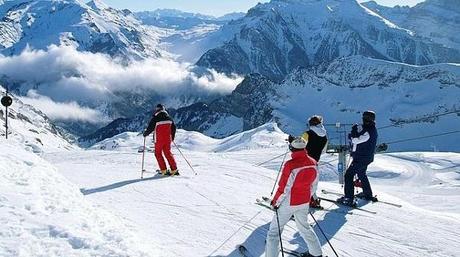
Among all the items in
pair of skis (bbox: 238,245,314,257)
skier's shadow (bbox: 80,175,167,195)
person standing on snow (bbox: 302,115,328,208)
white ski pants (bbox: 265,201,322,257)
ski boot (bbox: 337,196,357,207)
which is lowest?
ski boot (bbox: 337,196,357,207)

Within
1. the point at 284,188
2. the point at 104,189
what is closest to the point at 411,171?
the point at 104,189

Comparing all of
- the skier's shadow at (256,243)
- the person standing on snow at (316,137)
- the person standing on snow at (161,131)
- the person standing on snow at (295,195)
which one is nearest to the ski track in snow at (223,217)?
the skier's shadow at (256,243)

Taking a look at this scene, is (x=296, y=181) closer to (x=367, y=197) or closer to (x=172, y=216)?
(x=172, y=216)

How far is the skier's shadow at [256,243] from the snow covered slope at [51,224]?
1.87 m

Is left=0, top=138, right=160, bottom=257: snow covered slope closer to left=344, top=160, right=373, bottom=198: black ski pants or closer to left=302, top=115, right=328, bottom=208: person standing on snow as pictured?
left=302, top=115, right=328, bottom=208: person standing on snow

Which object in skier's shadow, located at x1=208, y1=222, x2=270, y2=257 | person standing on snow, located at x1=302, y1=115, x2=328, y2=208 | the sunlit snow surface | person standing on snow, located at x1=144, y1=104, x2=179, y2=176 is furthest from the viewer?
person standing on snow, located at x1=144, y1=104, x2=179, y2=176

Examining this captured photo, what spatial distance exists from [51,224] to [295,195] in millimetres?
4247

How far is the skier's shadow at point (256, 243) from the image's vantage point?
1161cm

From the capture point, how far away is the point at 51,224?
9383mm

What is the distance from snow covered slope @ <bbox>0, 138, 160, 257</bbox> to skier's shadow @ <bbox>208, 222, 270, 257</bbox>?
6.14ft

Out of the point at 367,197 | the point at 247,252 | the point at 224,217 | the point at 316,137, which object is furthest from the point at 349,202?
the point at 247,252

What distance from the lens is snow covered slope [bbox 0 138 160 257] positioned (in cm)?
868

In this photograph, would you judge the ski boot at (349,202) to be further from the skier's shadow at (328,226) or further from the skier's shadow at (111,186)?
the skier's shadow at (111,186)

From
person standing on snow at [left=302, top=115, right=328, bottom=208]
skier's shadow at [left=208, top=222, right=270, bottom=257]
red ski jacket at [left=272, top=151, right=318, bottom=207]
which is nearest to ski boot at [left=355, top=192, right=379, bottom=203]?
person standing on snow at [left=302, top=115, right=328, bottom=208]
